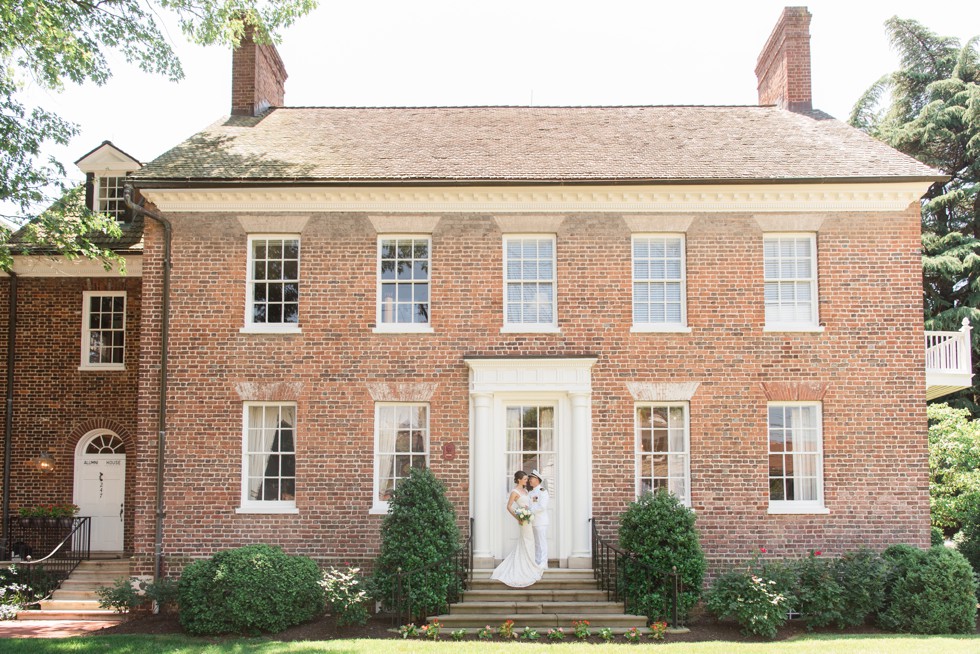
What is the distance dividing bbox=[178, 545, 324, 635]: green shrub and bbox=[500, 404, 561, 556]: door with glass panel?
12.6 ft

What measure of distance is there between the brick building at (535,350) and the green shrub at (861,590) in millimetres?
1137

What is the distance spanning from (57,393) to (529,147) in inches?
416

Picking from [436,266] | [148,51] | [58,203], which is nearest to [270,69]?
[148,51]

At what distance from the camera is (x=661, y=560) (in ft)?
43.1

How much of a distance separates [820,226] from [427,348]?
707 centimetres

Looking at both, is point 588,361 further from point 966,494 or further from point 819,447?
point 966,494

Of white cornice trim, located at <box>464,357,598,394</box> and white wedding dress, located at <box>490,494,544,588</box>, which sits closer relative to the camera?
white wedding dress, located at <box>490,494,544,588</box>

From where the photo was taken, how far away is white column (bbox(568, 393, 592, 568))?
14312 millimetres

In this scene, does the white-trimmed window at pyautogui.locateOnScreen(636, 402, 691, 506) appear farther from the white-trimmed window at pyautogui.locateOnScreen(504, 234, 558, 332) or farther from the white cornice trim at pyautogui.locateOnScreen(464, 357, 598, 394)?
the white-trimmed window at pyautogui.locateOnScreen(504, 234, 558, 332)

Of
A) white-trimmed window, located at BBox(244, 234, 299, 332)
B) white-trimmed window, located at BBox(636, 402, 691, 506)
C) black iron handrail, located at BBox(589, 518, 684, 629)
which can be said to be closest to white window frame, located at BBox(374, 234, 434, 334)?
white-trimmed window, located at BBox(244, 234, 299, 332)

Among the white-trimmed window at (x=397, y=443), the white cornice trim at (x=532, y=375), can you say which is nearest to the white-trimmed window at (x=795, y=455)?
the white cornice trim at (x=532, y=375)

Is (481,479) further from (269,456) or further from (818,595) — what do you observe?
(818,595)

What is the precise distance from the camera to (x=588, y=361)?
1466 centimetres

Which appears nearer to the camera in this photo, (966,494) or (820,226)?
(820,226)
